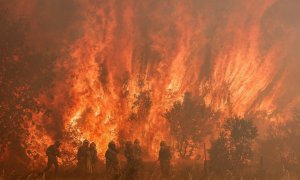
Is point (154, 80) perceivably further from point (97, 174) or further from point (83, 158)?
point (97, 174)

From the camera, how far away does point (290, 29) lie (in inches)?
1714

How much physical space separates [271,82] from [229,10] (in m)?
11.0

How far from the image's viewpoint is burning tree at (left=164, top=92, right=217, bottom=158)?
3070 cm

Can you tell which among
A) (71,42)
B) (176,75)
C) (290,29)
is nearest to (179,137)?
(176,75)

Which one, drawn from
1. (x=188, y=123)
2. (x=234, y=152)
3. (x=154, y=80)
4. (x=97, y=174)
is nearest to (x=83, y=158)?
(x=97, y=174)

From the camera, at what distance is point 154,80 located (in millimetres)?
35969

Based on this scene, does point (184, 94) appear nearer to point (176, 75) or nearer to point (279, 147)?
point (176, 75)

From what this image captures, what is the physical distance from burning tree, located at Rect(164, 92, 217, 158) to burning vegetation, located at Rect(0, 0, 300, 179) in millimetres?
105

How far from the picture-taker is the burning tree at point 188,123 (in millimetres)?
30703

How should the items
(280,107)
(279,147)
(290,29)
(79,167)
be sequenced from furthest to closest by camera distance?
(290,29) → (280,107) → (279,147) → (79,167)

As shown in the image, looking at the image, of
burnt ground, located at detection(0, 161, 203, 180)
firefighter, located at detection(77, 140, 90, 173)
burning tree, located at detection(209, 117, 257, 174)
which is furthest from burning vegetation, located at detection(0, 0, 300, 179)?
firefighter, located at detection(77, 140, 90, 173)

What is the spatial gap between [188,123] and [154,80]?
23.8ft

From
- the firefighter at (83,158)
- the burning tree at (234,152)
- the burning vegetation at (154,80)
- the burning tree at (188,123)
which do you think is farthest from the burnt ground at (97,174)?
the burning tree at (188,123)

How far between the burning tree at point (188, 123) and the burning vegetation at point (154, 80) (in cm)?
10
